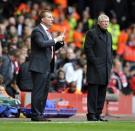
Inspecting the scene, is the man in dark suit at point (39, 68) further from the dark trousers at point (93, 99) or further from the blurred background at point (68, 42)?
the blurred background at point (68, 42)

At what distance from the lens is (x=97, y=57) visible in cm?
1675

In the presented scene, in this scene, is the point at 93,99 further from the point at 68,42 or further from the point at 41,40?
the point at 68,42

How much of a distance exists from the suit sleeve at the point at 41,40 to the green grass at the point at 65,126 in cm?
167

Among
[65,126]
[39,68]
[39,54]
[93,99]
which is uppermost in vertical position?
[39,54]

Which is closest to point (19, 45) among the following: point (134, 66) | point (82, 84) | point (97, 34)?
point (82, 84)

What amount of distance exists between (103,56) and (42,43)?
1.59 meters

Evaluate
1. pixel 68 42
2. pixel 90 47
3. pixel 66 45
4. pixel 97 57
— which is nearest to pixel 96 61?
pixel 97 57

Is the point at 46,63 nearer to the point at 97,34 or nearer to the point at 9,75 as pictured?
the point at 97,34

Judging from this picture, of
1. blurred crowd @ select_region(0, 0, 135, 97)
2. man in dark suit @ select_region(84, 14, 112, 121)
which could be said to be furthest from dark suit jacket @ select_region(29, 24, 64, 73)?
blurred crowd @ select_region(0, 0, 135, 97)

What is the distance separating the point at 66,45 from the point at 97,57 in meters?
8.84

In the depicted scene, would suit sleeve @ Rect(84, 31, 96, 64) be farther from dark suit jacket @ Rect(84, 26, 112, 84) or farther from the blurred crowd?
the blurred crowd

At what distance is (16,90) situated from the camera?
21.0 metres

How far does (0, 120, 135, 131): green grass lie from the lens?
1411cm

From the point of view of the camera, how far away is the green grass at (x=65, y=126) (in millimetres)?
14109
